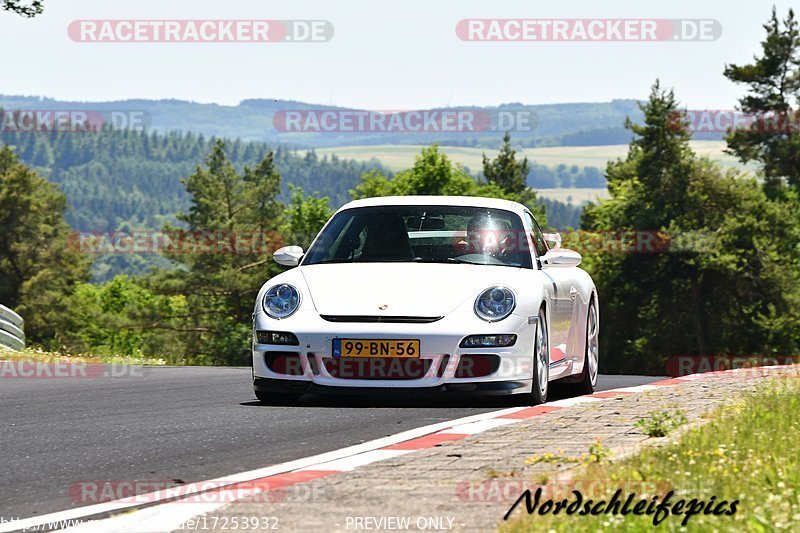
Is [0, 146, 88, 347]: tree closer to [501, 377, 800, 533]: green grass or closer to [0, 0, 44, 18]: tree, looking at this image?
[0, 0, 44, 18]: tree

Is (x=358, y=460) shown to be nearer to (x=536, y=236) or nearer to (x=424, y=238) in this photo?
(x=424, y=238)

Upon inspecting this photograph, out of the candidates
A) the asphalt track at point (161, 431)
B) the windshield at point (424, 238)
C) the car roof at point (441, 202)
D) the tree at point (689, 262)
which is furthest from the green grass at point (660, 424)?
the tree at point (689, 262)

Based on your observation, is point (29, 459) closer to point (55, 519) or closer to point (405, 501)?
point (55, 519)

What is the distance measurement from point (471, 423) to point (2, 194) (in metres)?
87.8

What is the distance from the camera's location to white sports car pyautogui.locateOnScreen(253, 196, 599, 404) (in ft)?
31.2

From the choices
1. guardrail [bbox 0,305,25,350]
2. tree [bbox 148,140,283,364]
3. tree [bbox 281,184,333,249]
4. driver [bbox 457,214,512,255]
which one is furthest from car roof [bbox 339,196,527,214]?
tree [bbox 281,184,333,249]

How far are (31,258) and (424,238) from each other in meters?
83.8

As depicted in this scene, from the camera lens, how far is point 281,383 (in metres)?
9.91

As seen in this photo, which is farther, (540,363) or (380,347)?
(540,363)

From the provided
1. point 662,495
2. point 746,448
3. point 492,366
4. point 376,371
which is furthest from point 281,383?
point 662,495

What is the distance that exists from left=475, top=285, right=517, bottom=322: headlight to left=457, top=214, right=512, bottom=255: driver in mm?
879

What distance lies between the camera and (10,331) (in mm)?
23250

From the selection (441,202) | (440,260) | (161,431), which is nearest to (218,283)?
(441,202)

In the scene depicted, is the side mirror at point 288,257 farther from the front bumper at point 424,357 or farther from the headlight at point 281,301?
the front bumper at point 424,357
